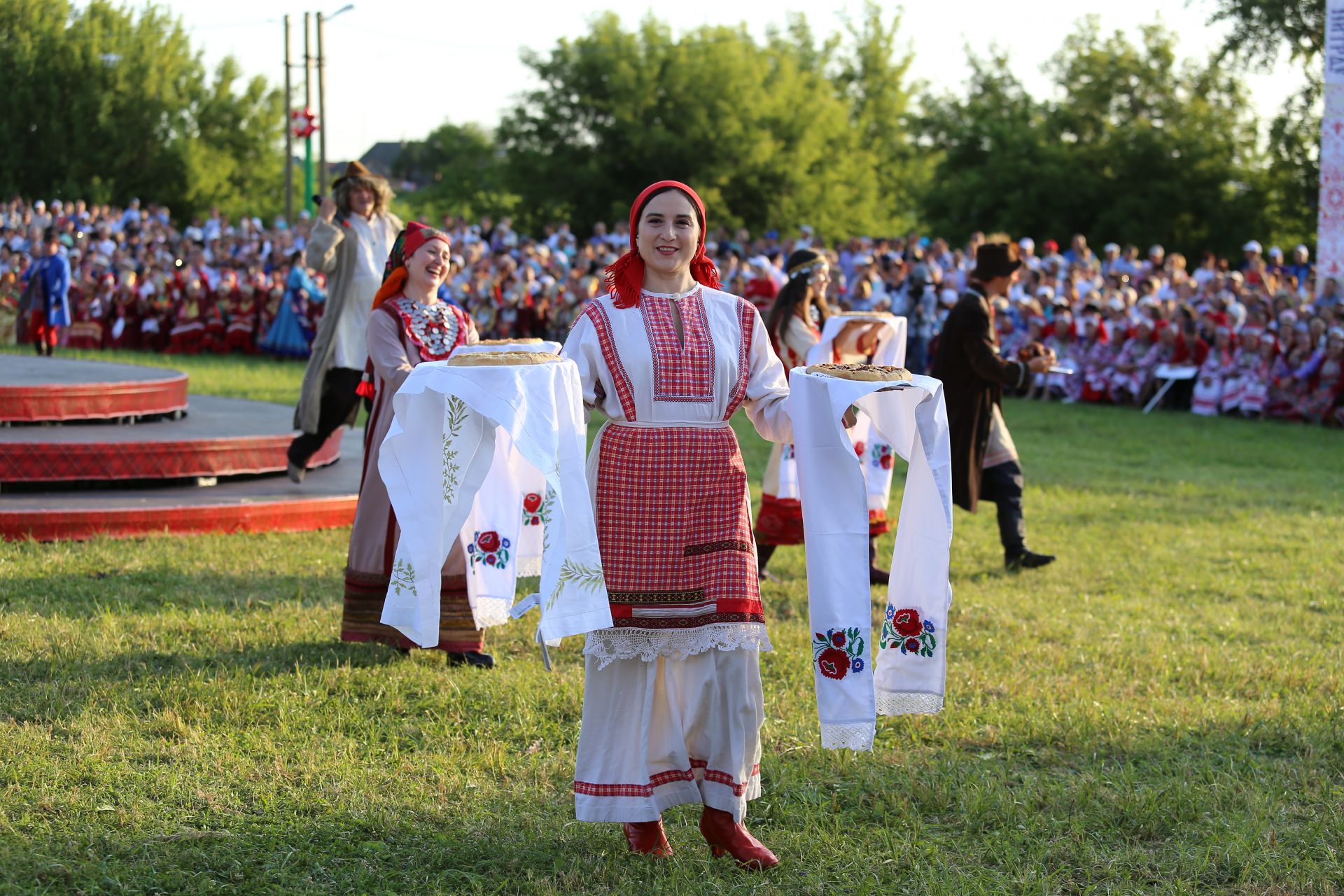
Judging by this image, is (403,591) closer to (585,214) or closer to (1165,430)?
(1165,430)

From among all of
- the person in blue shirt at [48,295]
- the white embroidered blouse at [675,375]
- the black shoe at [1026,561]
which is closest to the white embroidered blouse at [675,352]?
the white embroidered blouse at [675,375]

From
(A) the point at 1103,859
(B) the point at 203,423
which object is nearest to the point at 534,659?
(A) the point at 1103,859

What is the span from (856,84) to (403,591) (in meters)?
53.9

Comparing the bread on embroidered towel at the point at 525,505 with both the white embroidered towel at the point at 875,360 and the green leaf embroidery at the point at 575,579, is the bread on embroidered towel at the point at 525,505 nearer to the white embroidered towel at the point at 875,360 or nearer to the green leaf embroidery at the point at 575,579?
the green leaf embroidery at the point at 575,579

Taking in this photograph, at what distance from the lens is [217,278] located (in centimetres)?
2266

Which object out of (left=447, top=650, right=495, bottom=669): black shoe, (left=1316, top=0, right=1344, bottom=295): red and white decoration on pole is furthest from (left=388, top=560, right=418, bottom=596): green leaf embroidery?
(left=1316, top=0, right=1344, bottom=295): red and white decoration on pole

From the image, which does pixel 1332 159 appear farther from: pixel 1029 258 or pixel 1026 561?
pixel 1026 561

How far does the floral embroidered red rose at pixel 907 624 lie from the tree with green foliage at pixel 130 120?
132 ft

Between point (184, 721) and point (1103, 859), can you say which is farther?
point (184, 721)

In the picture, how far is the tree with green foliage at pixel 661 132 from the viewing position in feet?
122

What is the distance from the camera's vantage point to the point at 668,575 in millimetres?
3742

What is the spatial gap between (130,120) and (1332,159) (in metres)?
37.7

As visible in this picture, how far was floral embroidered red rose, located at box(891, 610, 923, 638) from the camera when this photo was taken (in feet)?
12.5

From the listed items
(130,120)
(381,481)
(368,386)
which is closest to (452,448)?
(381,481)
